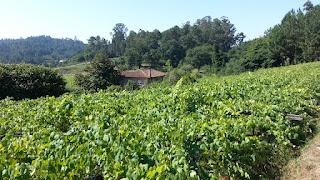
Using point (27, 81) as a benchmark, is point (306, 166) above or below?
above

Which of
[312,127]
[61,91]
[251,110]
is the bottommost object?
[61,91]

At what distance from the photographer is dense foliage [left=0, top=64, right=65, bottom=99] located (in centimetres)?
3972

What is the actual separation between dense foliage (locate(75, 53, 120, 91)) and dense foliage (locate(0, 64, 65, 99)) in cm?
1076

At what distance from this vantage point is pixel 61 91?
43531mm

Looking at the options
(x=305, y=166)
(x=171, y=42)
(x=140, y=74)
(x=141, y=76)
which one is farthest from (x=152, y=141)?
(x=171, y=42)

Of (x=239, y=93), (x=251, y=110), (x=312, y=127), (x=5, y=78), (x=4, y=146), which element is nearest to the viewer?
(x=4, y=146)

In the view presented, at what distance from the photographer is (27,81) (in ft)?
134

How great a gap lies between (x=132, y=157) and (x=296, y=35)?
6170 centimetres

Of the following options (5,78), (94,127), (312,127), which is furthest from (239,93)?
(5,78)

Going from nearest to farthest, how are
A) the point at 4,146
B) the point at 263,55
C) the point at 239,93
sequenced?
1. the point at 4,146
2. the point at 239,93
3. the point at 263,55

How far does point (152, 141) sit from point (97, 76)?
5010 centimetres

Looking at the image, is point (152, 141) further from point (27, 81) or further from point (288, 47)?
point (288, 47)

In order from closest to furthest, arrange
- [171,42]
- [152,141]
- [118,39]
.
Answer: [152,141]
[171,42]
[118,39]

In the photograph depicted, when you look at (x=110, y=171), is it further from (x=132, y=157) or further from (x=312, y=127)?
(x=312, y=127)
